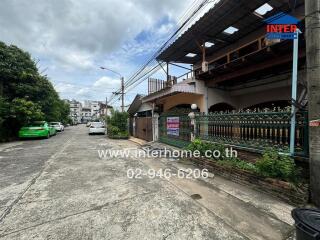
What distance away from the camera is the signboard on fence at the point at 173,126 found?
8281mm

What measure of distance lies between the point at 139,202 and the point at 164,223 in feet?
2.67

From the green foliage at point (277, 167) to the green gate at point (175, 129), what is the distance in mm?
3694

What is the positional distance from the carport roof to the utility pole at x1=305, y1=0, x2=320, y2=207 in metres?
4.05

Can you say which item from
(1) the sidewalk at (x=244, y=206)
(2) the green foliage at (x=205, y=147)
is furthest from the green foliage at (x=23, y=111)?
(1) the sidewalk at (x=244, y=206)

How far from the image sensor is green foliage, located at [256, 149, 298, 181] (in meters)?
3.36

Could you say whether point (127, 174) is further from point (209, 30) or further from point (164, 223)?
point (209, 30)

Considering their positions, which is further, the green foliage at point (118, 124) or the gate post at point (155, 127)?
the green foliage at point (118, 124)

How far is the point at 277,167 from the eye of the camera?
11.3 ft

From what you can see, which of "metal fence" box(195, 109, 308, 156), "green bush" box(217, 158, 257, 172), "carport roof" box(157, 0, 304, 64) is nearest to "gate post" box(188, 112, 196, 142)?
"metal fence" box(195, 109, 308, 156)

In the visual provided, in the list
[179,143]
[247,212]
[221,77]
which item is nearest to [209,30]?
[221,77]

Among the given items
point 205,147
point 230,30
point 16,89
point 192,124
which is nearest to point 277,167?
point 205,147

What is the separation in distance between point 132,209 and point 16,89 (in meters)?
14.3

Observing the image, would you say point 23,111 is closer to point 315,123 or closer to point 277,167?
point 277,167

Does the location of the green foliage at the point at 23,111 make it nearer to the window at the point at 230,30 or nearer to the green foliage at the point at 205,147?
the green foliage at the point at 205,147
